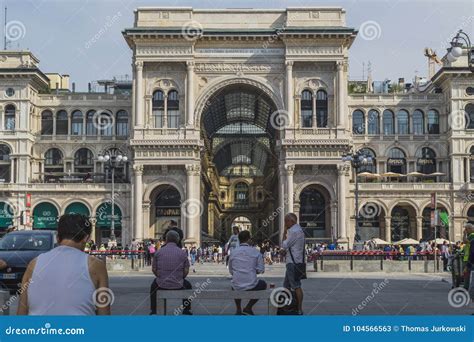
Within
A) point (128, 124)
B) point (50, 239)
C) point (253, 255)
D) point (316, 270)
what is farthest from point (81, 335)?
point (128, 124)

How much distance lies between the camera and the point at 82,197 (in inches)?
3120

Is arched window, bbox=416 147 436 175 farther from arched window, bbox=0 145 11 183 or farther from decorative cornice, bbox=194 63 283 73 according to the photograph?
arched window, bbox=0 145 11 183

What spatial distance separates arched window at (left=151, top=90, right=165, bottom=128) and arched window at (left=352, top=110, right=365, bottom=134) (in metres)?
20.9

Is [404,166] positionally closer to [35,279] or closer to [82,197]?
[82,197]

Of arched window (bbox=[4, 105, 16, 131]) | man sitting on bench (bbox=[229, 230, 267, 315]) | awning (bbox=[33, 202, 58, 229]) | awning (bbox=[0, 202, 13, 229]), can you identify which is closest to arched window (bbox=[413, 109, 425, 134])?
awning (bbox=[33, 202, 58, 229])

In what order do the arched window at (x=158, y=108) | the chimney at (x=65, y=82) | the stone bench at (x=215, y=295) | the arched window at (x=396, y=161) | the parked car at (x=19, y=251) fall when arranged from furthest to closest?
1. the chimney at (x=65, y=82)
2. the arched window at (x=396, y=161)
3. the arched window at (x=158, y=108)
4. the parked car at (x=19, y=251)
5. the stone bench at (x=215, y=295)

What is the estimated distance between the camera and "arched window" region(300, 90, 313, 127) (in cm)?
7650

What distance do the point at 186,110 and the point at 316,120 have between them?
11967 millimetres

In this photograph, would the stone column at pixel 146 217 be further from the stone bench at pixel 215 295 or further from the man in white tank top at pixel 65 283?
the man in white tank top at pixel 65 283

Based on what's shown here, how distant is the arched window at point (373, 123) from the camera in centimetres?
8569

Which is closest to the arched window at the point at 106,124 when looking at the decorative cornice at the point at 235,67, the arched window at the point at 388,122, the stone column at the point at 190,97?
the stone column at the point at 190,97

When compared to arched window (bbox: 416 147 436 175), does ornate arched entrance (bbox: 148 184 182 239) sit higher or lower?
lower

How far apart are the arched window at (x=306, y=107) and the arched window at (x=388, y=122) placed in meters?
12.4

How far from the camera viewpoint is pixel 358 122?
282 ft
